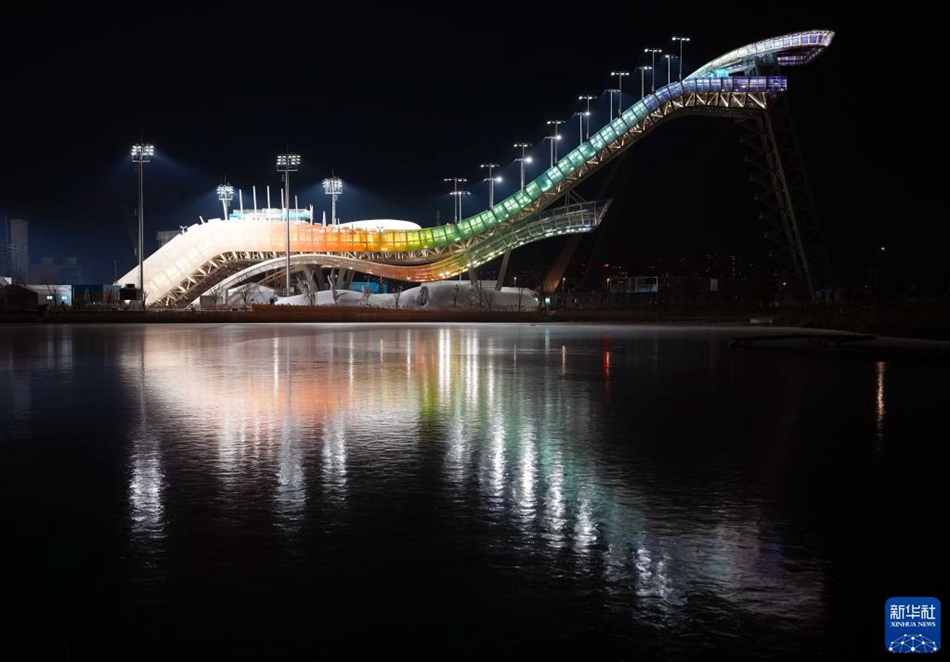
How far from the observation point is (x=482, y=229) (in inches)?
2670

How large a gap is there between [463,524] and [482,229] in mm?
62306

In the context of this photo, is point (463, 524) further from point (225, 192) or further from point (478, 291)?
point (225, 192)

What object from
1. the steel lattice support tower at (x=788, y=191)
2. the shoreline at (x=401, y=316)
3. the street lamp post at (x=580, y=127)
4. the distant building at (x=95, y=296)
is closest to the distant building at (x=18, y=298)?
the distant building at (x=95, y=296)

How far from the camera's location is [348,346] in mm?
28453

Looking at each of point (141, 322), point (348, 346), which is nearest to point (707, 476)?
point (348, 346)

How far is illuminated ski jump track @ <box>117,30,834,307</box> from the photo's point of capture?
54.5 metres

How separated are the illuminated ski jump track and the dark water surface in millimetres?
45279

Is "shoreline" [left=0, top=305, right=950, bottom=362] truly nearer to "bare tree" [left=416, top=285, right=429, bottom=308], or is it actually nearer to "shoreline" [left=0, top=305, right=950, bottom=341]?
"shoreline" [left=0, top=305, right=950, bottom=341]

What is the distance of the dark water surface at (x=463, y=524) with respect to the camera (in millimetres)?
4281

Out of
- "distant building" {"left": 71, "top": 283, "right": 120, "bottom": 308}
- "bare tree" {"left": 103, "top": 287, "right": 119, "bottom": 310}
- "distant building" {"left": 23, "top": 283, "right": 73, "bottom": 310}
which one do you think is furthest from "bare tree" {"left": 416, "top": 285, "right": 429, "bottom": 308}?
"distant building" {"left": 23, "top": 283, "right": 73, "bottom": 310}

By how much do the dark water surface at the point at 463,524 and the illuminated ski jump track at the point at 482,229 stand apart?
45.3m

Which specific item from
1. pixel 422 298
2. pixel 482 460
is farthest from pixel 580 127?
pixel 482 460

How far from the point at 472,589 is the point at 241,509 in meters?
2.51

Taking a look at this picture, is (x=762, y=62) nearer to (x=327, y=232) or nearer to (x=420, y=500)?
(x=327, y=232)
